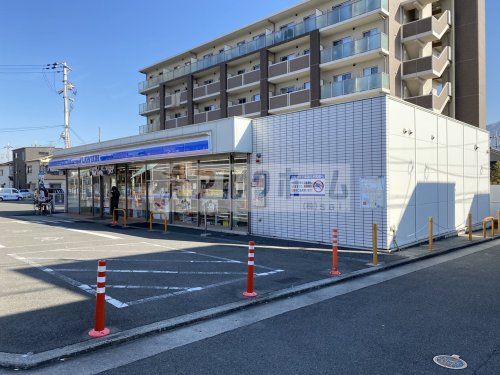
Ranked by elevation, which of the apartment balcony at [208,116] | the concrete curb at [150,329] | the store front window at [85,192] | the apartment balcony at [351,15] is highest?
the apartment balcony at [351,15]

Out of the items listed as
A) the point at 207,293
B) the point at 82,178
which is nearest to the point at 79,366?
the point at 207,293

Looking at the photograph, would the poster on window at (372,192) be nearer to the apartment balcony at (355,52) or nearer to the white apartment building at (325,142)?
the white apartment building at (325,142)

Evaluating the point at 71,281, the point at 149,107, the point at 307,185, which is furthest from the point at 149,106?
the point at 71,281

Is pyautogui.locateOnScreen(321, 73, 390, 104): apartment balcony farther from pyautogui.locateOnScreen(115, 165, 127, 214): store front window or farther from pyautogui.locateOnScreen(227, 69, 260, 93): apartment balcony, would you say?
pyautogui.locateOnScreen(115, 165, 127, 214): store front window

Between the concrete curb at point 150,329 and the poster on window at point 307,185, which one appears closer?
the concrete curb at point 150,329

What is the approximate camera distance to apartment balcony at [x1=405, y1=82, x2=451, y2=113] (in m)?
26.8

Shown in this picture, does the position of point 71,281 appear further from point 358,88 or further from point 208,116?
point 208,116

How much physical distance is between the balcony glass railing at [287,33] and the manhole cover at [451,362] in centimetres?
2659

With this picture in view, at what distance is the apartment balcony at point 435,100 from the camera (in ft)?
88.0

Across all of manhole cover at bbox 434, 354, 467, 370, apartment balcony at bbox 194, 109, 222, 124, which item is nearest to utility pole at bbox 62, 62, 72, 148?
apartment balcony at bbox 194, 109, 222, 124

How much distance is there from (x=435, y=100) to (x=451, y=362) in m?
26.7

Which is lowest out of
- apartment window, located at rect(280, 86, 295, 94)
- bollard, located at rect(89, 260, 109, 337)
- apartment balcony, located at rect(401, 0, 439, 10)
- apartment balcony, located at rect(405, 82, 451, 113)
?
bollard, located at rect(89, 260, 109, 337)

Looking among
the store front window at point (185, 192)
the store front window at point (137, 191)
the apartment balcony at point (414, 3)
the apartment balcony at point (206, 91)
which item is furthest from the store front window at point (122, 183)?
the apartment balcony at point (414, 3)

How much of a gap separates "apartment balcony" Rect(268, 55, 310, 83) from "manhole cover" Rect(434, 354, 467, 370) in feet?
90.9
